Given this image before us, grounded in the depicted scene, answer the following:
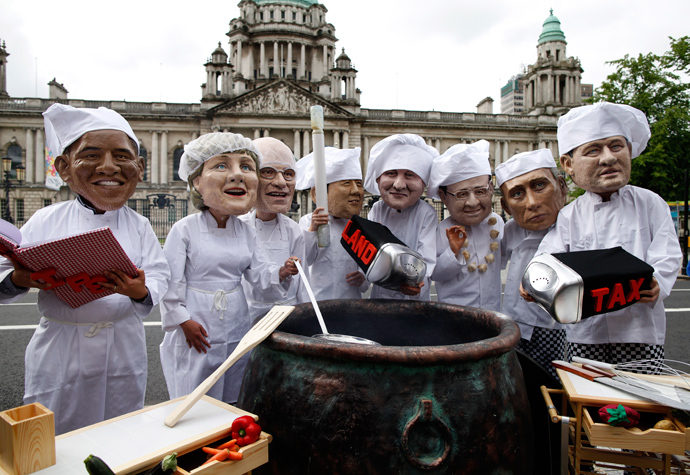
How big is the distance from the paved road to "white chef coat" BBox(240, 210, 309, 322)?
6.17 feet

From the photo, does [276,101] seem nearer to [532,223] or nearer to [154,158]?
[154,158]

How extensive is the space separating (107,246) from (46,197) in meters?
44.0

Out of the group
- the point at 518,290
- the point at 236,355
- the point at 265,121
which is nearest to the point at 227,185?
the point at 236,355

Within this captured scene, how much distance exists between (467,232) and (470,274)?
311 millimetres

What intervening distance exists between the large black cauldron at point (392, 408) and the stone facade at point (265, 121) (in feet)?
107

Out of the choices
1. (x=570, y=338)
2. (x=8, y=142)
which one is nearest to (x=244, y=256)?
(x=570, y=338)

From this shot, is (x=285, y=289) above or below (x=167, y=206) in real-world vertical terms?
below

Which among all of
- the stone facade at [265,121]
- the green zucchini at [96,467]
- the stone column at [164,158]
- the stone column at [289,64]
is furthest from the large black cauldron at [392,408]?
the stone column at [289,64]

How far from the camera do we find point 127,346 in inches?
94.1

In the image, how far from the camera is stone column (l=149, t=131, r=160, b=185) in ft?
137

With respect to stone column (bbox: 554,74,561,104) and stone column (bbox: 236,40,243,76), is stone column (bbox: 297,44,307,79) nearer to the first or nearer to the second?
stone column (bbox: 236,40,243,76)

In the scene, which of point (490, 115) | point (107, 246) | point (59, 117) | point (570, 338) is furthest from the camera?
point (490, 115)

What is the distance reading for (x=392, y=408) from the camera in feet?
4.81

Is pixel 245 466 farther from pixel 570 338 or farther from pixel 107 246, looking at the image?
pixel 570 338
